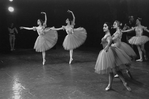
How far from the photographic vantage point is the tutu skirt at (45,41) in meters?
8.48

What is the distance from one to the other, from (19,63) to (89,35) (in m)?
5.93

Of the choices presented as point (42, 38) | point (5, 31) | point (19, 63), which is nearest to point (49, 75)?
point (42, 38)

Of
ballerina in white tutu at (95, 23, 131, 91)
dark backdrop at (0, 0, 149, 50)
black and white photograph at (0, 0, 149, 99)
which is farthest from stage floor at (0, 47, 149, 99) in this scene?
dark backdrop at (0, 0, 149, 50)

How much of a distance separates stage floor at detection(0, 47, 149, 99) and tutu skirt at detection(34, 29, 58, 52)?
602mm

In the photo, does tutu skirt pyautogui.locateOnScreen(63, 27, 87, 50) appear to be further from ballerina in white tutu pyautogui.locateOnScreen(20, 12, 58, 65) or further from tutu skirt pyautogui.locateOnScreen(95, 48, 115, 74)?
tutu skirt pyautogui.locateOnScreen(95, 48, 115, 74)

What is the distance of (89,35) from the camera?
1414 cm

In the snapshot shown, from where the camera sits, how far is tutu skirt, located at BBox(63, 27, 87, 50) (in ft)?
28.2

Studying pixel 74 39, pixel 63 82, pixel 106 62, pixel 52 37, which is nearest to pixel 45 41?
pixel 52 37

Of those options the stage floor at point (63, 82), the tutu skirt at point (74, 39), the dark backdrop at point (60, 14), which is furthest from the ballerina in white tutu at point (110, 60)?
the dark backdrop at point (60, 14)

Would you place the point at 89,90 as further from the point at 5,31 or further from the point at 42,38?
the point at 5,31

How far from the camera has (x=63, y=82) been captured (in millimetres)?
6211

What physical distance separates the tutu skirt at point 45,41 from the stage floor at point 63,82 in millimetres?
602

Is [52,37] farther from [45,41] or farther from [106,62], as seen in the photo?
[106,62]

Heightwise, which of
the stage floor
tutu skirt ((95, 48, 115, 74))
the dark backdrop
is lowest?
the stage floor
